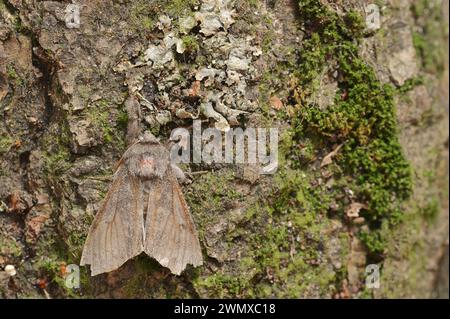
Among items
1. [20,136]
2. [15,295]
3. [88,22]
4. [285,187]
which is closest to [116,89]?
[88,22]

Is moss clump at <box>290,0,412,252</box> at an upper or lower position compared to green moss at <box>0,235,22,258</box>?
upper

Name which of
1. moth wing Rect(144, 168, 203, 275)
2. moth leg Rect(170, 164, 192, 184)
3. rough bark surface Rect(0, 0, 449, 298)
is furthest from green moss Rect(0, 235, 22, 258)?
moth leg Rect(170, 164, 192, 184)

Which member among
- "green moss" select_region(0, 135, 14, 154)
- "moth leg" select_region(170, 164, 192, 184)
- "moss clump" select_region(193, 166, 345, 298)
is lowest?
"moss clump" select_region(193, 166, 345, 298)

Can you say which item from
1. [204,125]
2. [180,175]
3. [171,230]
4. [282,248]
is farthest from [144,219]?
[282,248]

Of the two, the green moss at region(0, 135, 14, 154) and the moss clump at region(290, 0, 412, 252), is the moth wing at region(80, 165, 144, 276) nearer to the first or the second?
the green moss at region(0, 135, 14, 154)

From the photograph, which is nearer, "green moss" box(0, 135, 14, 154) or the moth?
the moth

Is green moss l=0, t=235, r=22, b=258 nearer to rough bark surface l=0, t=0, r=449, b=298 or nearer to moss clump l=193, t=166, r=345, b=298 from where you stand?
rough bark surface l=0, t=0, r=449, b=298

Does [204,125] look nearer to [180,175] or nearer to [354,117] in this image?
[180,175]

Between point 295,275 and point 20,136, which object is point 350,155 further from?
point 20,136
